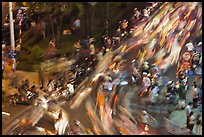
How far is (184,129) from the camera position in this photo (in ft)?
5.84

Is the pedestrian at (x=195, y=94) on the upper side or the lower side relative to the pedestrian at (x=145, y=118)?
upper

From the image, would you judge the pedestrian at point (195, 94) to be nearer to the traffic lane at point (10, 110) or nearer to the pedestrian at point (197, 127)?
the pedestrian at point (197, 127)

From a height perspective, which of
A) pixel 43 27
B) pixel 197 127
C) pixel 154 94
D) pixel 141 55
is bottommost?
pixel 197 127

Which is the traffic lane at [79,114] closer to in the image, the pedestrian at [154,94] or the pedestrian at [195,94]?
the pedestrian at [154,94]

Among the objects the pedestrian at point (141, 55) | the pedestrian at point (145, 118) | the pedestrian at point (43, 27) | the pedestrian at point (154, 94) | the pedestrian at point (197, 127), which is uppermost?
the pedestrian at point (43, 27)

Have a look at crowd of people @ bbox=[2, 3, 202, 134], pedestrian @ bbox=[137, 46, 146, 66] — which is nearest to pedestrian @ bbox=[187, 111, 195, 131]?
crowd of people @ bbox=[2, 3, 202, 134]

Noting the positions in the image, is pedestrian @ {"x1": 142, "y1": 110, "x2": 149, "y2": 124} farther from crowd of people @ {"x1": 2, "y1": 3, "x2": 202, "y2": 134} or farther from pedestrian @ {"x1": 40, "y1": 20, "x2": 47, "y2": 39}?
pedestrian @ {"x1": 40, "y1": 20, "x2": 47, "y2": 39}

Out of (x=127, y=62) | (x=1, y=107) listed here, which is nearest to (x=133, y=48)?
(x=127, y=62)

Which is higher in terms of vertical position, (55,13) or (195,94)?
(55,13)

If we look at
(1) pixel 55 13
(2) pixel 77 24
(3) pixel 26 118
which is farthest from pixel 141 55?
(3) pixel 26 118

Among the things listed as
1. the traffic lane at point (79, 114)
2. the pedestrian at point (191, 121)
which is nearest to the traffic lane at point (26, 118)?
the traffic lane at point (79, 114)

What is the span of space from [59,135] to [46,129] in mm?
74

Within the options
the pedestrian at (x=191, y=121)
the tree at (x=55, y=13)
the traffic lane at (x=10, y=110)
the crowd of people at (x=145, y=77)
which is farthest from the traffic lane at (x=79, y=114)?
the pedestrian at (x=191, y=121)

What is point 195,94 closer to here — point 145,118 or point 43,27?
point 145,118
